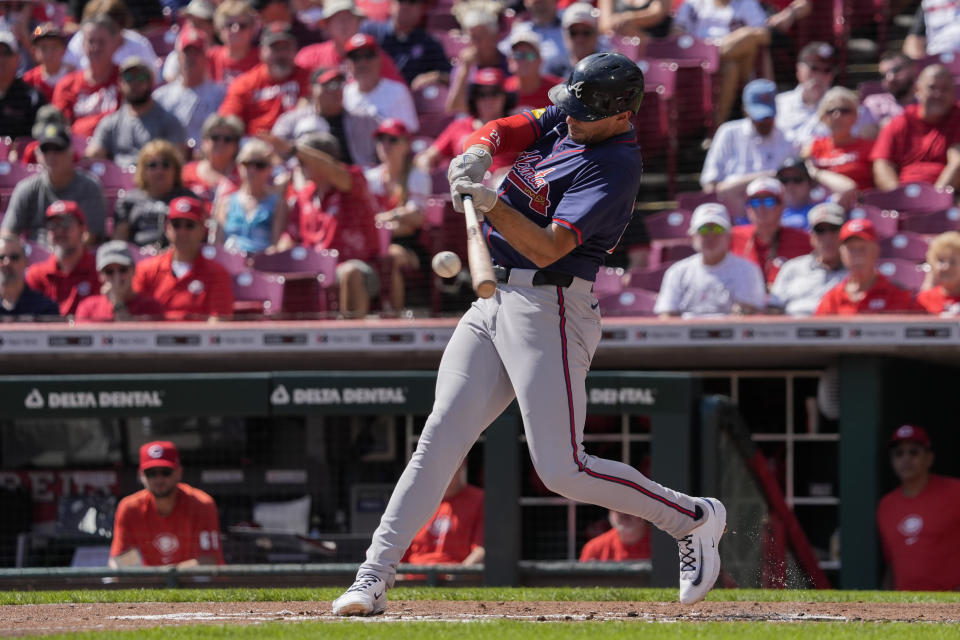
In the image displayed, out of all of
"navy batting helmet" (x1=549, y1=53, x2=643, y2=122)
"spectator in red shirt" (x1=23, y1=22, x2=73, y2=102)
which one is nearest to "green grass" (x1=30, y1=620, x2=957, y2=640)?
"navy batting helmet" (x1=549, y1=53, x2=643, y2=122)

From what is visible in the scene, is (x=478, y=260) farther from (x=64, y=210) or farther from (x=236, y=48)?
(x=236, y=48)

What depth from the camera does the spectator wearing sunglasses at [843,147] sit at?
30.9 feet

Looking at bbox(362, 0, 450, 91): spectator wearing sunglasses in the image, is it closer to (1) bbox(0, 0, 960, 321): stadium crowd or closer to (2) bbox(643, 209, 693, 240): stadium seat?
(1) bbox(0, 0, 960, 321): stadium crowd

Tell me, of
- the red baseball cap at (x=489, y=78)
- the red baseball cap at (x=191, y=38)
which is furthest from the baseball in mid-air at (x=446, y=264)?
the red baseball cap at (x=191, y=38)

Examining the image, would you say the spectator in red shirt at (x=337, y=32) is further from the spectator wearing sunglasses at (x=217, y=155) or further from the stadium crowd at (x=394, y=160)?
the spectator wearing sunglasses at (x=217, y=155)

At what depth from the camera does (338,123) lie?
34.2ft

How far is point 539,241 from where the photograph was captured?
4070 millimetres

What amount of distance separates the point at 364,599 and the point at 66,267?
5.25m

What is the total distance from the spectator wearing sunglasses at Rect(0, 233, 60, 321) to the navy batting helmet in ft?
16.1

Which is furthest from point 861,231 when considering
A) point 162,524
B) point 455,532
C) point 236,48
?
point 236,48

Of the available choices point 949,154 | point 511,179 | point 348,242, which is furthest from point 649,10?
point 511,179

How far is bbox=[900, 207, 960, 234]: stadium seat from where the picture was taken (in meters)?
8.59

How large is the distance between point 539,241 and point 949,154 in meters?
5.90

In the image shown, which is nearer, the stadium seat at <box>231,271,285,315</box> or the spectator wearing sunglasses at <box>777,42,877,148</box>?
the stadium seat at <box>231,271,285,315</box>
